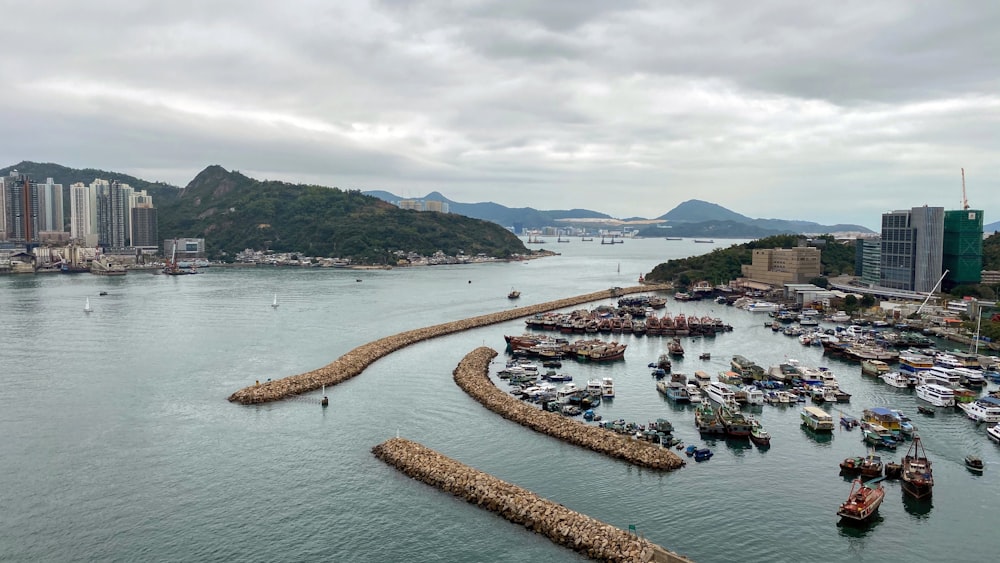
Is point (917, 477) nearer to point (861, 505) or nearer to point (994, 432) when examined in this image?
point (861, 505)

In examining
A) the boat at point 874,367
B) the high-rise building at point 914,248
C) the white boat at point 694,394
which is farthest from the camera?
the high-rise building at point 914,248

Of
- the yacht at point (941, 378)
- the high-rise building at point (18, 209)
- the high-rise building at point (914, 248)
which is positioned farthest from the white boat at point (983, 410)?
the high-rise building at point (18, 209)

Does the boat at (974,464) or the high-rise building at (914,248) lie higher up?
the high-rise building at (914,248)

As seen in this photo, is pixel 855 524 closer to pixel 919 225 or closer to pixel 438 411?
pixel 438 411

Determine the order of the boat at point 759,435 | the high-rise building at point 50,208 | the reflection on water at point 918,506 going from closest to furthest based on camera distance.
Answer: the reflection on water at point 918,506
the boat at point 759,435
the high-rise building at point 50,208

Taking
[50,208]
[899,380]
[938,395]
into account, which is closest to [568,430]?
[938,395]

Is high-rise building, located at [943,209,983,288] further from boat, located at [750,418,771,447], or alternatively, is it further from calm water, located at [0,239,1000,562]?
boat, located at [750,418,771,447]

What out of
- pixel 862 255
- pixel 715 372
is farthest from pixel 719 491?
pixel 862 255

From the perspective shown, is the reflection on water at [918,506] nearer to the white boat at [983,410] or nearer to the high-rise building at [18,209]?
the white boat at [983,410]
